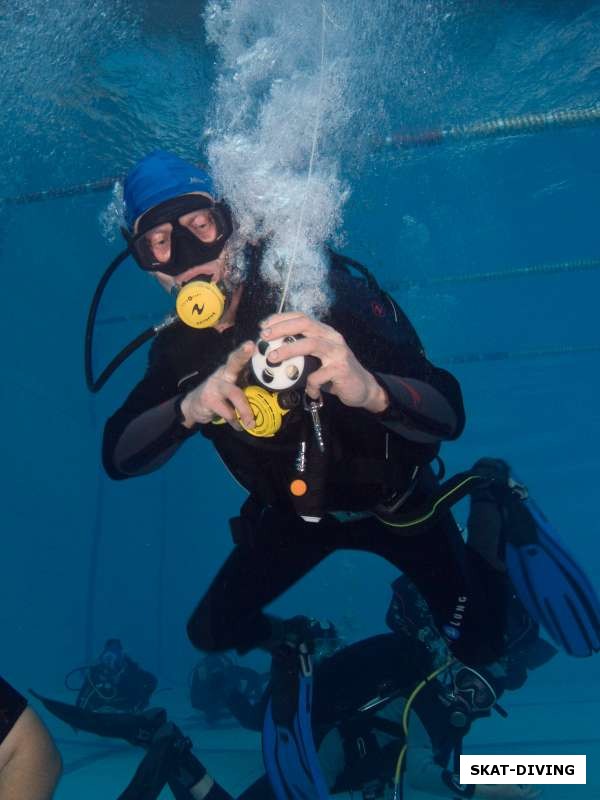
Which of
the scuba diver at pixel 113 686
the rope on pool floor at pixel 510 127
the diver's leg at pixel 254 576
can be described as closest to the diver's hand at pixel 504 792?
the diver's leg at pixel 254 576

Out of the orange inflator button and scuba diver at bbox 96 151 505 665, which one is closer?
scuba diver at bbox 96 151 505 665

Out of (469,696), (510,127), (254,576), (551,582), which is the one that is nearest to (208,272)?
(254,576)

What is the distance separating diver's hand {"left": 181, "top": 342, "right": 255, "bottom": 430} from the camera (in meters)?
2.06

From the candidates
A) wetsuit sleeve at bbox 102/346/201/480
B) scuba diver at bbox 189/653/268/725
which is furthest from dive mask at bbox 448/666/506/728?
scuba diver at bbox 189/653/268/725

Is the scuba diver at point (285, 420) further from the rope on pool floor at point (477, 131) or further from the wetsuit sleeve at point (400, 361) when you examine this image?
the rope on pool floor at point (477, 131)

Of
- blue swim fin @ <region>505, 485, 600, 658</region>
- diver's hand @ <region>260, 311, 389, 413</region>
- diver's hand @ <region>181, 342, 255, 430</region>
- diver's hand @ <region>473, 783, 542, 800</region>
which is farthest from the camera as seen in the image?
diver's hand @ <region>473, 783, 542, 800</region>

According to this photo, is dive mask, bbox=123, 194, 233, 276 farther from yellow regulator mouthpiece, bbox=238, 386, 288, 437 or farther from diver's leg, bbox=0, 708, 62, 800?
diver's leg, bbox=0, 708, 62, 800

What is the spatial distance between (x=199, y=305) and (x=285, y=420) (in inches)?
22.0

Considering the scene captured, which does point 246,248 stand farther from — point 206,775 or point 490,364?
point 490,364

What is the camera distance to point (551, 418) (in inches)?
779

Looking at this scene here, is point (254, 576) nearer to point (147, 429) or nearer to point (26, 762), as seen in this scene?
point (147, 429)

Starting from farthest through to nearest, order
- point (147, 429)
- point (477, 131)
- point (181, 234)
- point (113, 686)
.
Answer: point (113, 686) → point (477, 131) → point (181, 234) → point (147, 429)

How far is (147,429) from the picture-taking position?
2.72 metres

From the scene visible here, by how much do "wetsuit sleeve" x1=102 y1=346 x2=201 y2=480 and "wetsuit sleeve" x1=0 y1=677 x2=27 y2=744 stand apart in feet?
3.39
